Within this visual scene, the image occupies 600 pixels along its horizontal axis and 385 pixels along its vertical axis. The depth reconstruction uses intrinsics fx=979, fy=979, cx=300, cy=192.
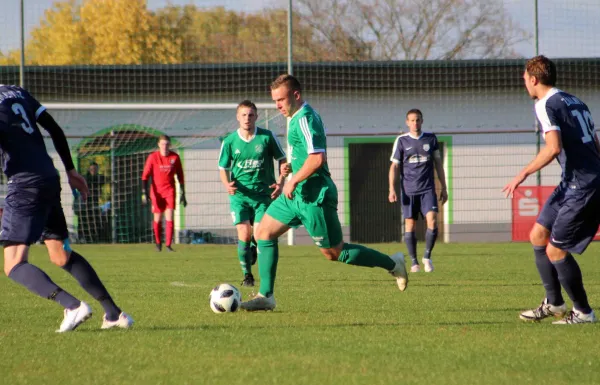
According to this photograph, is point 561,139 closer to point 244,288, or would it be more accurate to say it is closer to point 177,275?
point 244,288

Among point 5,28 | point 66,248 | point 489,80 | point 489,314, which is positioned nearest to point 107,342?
point 66,248

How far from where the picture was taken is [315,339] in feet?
20.6

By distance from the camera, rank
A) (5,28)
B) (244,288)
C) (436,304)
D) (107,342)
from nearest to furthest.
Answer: (107,342)
(436,304)
(244,288)
(5,28)

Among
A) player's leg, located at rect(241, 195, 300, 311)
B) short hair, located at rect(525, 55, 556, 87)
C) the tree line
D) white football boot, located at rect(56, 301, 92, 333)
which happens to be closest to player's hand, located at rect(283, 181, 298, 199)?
player's leg, located at rect(241, 195, 300, 311)

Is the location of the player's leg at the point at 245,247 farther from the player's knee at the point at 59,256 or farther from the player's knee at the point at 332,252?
the player's knee at the point at 59,256

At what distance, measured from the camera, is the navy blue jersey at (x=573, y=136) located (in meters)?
6.69

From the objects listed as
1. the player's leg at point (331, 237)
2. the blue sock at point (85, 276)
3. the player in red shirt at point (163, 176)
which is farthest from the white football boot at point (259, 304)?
the player in red shirt at point (163, 176)

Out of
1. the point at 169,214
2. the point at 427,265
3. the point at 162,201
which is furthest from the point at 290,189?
the point at 162,201

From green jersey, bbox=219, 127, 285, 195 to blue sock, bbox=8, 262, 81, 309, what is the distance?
4.66 meters

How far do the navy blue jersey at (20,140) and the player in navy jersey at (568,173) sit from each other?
3.16 metres

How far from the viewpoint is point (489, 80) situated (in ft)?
78.3

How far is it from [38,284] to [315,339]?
1.85m

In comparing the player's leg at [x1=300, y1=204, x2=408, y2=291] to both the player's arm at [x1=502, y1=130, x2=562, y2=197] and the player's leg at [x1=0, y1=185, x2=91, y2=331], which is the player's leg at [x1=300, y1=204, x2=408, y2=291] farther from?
the player's leg at [x1=0, y1=185, x2=91, y2=331]

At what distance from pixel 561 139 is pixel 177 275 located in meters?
6.86
